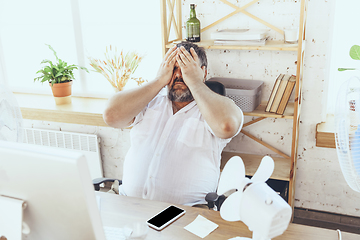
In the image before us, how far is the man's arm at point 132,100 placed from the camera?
1.88 metres

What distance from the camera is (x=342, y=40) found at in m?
2.16

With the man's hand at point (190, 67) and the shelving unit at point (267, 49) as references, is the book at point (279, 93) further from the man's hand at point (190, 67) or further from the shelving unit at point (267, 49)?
the man's hand at point (190, 67)

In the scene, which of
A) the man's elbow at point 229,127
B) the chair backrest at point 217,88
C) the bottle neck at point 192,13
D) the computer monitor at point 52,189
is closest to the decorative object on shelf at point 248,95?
the chair backrest at point 217,88

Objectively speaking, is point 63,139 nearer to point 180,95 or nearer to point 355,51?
point 180,95

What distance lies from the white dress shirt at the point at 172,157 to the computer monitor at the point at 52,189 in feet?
3.03

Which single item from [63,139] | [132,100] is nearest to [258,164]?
[132,100]

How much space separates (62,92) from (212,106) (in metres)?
1.49

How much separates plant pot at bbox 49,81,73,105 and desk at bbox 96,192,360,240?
1.46m

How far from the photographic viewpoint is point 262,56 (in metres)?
2.27

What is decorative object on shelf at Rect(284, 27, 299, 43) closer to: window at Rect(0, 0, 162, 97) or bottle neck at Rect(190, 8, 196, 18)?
bottle neck at Rect(190, 8, 196, 18)

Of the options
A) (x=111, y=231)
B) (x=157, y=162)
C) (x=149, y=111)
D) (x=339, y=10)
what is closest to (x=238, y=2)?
(x=339, y=10)

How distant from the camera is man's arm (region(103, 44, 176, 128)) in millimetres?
1884

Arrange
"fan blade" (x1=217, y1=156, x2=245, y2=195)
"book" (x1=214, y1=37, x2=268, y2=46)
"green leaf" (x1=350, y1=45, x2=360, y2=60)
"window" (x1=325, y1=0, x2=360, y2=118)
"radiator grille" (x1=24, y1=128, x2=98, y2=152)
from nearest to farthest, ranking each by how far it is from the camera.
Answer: "fan blade" (x1=217, y1=156, x2=245, y2=195) → "green leaf" (x1=350, y1=45, x2=360, y2=60) → "book" (x1=214, y1=37, x2=268, y2=46) → "window" (x1=325, y1=0, x2=360, y2=118) → "radiator grille" (x1=24, y1=128, x2=98, y2=152)

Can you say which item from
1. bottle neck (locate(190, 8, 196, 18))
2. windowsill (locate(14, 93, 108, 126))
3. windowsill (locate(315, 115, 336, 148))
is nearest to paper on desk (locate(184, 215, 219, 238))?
windowsill (locate(315, 115, 336, 148))
